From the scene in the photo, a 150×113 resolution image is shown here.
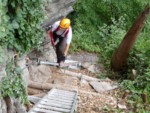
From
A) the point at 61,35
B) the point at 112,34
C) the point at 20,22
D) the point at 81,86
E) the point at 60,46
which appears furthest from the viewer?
the point at 112,34

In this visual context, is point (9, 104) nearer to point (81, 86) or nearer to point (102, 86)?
point (81, 86)

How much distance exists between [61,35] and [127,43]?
2503mm

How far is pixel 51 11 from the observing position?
27.4 feet

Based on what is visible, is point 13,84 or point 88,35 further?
point 88,35

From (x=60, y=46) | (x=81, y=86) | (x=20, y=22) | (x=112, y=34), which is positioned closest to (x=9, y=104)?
(x=20, y=22)

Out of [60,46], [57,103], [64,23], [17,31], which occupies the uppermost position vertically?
[64,23]

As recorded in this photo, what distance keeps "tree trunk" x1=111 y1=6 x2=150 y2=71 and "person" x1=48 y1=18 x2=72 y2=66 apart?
223 cm

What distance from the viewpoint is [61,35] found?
30.2 feet

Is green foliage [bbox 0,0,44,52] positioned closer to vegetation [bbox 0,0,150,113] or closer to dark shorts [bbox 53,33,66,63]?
vegetation [bbox 0,0,150,113]

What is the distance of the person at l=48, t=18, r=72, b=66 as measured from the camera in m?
8.87

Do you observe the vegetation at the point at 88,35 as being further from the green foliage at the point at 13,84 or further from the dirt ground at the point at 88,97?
the dirt ground at the point at 88,97

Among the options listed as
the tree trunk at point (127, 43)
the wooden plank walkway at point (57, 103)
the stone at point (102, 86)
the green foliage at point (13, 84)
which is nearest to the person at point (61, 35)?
the stone at point (102, 86)

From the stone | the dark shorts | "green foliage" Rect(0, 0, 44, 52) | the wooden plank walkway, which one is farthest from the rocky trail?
"green foliage" Rect(0, 0, 44, 52)

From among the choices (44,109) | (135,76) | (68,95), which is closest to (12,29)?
(44,109)
